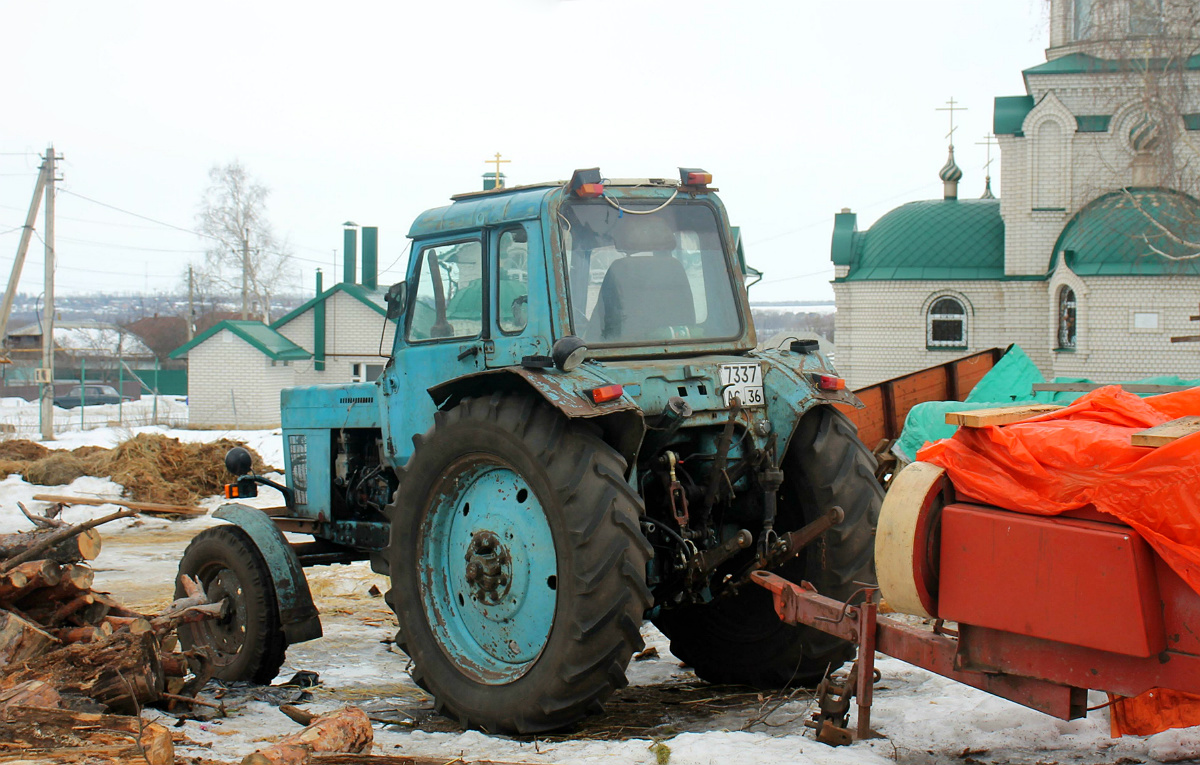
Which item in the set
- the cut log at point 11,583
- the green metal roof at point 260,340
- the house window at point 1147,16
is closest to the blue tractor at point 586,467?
the cut log at point 11,583

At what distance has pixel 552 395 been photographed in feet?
14.3

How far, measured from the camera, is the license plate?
16.5ft

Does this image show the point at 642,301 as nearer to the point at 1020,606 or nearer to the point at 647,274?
the point at 647,274

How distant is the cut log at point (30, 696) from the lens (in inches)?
170

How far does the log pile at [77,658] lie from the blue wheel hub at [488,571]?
1341mm

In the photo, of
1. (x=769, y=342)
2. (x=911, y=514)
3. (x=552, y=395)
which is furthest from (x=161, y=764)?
(x=769, y=342)

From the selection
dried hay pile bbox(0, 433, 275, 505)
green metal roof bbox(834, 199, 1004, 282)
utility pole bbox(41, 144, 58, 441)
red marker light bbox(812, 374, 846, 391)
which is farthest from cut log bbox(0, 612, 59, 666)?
green metal roof bbox(834, 199, 1004, 282)

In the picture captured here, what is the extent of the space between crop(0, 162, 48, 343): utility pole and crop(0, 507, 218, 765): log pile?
20.7 metres

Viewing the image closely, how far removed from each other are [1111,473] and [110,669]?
4358mm

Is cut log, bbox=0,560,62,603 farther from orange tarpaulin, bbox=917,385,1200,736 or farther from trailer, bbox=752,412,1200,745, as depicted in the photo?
orange tarpaulin, bbox=917,385,1200,736

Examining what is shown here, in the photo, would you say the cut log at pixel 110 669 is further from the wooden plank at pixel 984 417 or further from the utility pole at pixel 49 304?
the utility pole at pixel 49 304

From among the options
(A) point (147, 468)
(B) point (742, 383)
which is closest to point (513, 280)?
(B) point (742, 383)

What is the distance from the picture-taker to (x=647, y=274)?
Answer: 5340 millimetres

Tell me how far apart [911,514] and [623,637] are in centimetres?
Result: 127
